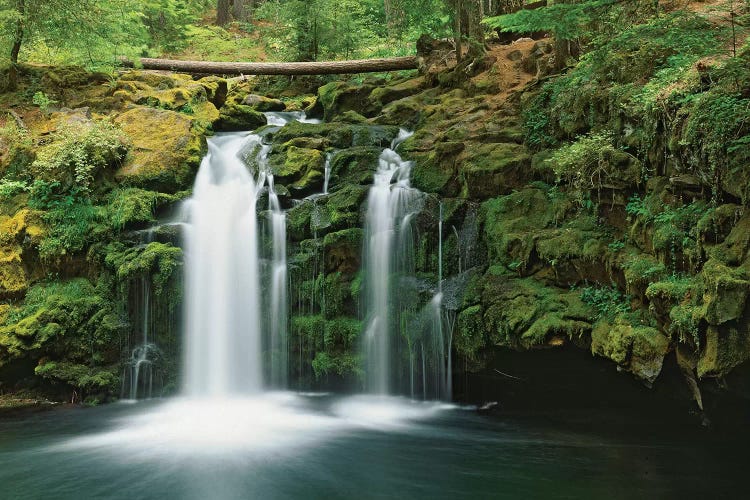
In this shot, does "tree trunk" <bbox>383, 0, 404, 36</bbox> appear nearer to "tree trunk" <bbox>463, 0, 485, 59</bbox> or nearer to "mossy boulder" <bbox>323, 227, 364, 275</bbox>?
"tree trunk" <bbox>463, 0, 485, 59</bbox>

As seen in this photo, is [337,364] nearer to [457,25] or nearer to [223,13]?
[457,25]

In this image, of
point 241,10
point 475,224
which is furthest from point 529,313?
point 241,10

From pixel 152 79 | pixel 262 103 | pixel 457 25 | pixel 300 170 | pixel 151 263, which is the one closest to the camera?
pixel 151 263

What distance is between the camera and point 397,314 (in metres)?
9.01

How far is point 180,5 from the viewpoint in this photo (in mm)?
24328

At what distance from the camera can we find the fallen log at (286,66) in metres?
15.0

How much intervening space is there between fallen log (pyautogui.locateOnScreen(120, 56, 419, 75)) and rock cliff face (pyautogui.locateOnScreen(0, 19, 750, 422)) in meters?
2.06

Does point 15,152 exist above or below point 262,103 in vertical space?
below

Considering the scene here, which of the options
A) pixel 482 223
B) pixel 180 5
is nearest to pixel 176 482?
pixel 482 223

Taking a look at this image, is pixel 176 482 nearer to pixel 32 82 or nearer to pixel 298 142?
pixel 298 142

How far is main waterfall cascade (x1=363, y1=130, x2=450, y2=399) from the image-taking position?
28.6 ft

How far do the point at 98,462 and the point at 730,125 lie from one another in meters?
7.97

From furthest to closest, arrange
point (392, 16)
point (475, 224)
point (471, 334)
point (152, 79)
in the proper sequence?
point (392, 16), point (152, 79), point (475, 224), point (471, 334)

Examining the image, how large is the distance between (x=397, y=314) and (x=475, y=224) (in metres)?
1.91
